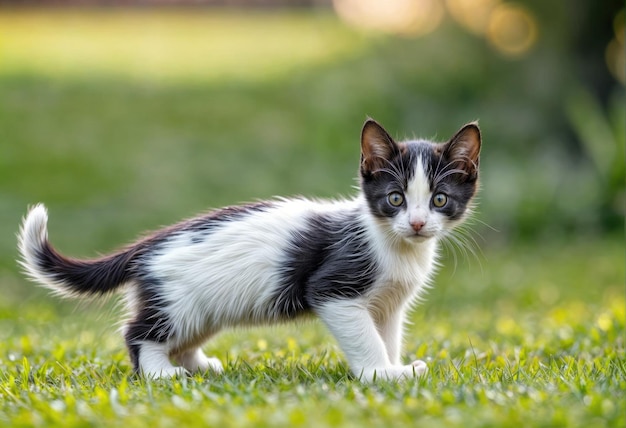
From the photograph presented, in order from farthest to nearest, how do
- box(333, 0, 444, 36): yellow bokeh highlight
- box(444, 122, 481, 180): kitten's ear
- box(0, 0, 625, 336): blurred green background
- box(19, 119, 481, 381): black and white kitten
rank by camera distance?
box(333, 0, 444, 36): yellow bokeh highlight < box(0, 0, 625, 336): blurred green background < box(444, 122, 481, 180): kitten's ear < box(19, 119, 481, 381): black and white kitten

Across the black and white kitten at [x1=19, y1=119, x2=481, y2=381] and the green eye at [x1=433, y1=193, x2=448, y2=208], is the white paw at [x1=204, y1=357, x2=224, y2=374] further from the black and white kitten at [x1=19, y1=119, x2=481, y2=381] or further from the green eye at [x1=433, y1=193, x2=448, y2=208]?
the green eye at [x1=433, y1=193, x2=448, y2=208]

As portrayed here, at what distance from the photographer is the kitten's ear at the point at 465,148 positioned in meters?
4.95

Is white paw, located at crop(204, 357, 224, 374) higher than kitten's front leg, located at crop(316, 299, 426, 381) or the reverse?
the reverse

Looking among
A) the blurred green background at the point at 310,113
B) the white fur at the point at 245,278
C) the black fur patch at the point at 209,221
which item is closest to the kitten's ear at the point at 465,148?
Answer: the white fur at the point at 245,278

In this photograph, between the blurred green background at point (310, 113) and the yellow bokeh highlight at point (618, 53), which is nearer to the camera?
the blurred green background at point (310, 113)

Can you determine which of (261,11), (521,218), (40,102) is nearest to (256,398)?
(521,218)

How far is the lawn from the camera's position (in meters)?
4.00

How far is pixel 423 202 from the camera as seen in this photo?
191 inches

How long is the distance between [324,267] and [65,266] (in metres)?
1.58

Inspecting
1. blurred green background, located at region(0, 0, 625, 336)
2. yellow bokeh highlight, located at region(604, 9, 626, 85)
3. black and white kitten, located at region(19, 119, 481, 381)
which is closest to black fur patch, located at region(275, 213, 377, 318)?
black and white kitten, located at region(19, 119, 481, 381)

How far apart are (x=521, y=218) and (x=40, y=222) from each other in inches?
350

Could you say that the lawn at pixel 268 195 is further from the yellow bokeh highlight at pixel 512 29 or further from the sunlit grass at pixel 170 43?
the yellow bokeh highlight at pixel 512 29

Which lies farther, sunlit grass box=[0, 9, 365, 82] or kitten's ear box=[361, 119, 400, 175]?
sunlit grass box=[0, 9, 365, 82]

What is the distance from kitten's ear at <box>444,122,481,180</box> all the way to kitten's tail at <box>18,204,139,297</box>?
1.93 meters
